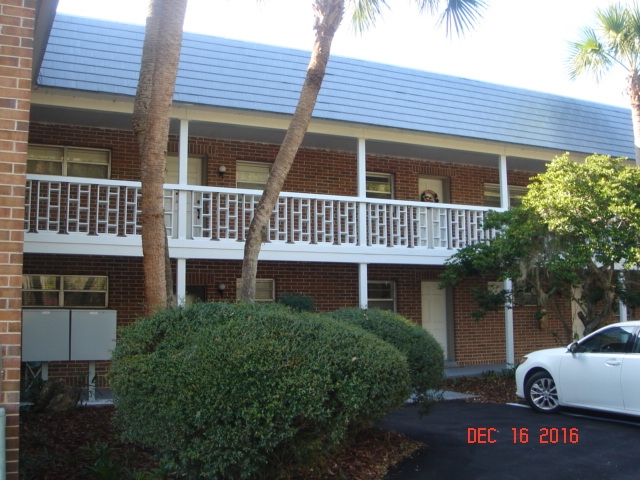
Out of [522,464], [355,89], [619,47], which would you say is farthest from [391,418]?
[619,47]

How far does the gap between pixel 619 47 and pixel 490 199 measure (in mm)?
4567

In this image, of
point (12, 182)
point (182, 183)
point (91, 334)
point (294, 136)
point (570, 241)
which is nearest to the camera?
point (12, 182)

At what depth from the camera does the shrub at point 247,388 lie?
15.7 feet

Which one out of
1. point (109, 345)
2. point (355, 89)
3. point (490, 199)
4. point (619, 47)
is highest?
point (619, 47)

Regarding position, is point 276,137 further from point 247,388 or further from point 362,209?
point 247,388

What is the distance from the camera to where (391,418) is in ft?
30.4

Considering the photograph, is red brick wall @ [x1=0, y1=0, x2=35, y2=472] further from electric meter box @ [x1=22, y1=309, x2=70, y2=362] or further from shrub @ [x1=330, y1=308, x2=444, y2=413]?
electric meter box @ [x1=22, y1=309, x2=70, y2=362]

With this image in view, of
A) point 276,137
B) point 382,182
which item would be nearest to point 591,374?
point 276,137

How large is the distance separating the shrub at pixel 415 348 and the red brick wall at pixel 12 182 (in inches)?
149

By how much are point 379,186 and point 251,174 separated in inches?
126

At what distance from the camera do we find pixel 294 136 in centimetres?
906

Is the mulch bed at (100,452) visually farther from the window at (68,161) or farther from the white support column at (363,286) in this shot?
the window at (68,161)

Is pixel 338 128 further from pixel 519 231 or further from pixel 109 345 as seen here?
pixel 109 345

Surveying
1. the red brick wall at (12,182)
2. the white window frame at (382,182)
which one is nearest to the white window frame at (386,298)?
the white window frame at (382,182)
